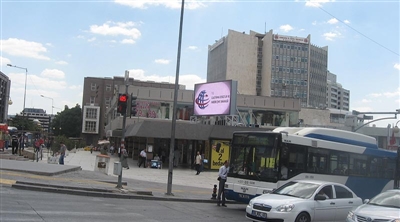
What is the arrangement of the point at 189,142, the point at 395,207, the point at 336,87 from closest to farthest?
1. the point at 395,207
2. the point at 189,142
3. the point at 336,87

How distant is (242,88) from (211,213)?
118699mm

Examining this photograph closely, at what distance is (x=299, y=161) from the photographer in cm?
1609

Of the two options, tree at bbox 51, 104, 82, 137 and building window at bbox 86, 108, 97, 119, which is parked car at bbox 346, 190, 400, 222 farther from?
tree at bbox 51, 104, 82, 137

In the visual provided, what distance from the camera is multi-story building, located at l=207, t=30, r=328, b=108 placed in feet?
427

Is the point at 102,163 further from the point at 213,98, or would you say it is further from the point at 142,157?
the point at 213,98

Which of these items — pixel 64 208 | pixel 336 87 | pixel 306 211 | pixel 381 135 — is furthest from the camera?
pixel 336 87

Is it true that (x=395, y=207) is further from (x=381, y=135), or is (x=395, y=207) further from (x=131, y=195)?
(x=381, y=135)

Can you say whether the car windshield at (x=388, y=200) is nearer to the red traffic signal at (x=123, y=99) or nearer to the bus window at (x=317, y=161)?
the bus window at (x=317, y=161)

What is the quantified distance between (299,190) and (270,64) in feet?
411

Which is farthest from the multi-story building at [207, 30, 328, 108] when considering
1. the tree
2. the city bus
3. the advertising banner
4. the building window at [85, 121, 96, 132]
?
the city bus

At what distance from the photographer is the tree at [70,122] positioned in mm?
128250

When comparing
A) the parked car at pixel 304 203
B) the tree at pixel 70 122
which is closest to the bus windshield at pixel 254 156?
the parked car at pixel 304 203

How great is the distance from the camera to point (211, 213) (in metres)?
14.9

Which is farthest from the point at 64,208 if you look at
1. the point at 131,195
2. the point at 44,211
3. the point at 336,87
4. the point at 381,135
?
the point at 336,87
